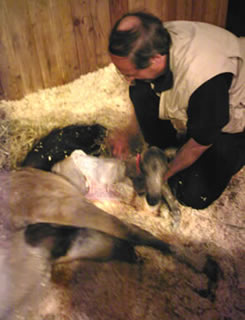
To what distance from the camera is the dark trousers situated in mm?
2172

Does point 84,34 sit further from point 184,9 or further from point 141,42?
point 141,42

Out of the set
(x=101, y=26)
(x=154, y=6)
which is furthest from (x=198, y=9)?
(x=101, y=26)

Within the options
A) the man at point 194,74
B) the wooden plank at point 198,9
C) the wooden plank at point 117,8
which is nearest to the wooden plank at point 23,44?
the wooden plank at point 117,8

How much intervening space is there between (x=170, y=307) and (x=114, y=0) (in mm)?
2740

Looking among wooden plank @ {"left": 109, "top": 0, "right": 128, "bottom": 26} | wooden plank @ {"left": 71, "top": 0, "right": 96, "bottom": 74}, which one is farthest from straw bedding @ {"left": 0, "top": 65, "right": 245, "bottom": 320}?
wooden plank @ {"left": 109, "top": 0, "right": 128, "bottom": 26}

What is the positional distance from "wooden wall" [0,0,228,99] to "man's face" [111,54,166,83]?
1.54m

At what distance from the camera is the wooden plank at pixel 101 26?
3.19 metres

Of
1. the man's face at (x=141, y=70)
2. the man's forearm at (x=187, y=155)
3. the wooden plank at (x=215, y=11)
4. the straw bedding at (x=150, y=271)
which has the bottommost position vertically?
the straw bedding at (x=150, y=271)

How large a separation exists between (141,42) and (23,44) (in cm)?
172

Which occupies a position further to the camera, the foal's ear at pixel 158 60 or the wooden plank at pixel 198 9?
the wooden plank at pixel 198 9

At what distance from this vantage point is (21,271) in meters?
1.63

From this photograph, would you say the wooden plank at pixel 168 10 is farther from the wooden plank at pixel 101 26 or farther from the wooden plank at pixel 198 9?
the wooden plank at pixel 101 26

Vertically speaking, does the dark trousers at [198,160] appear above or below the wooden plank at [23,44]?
below

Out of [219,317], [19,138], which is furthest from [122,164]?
[219,317]
